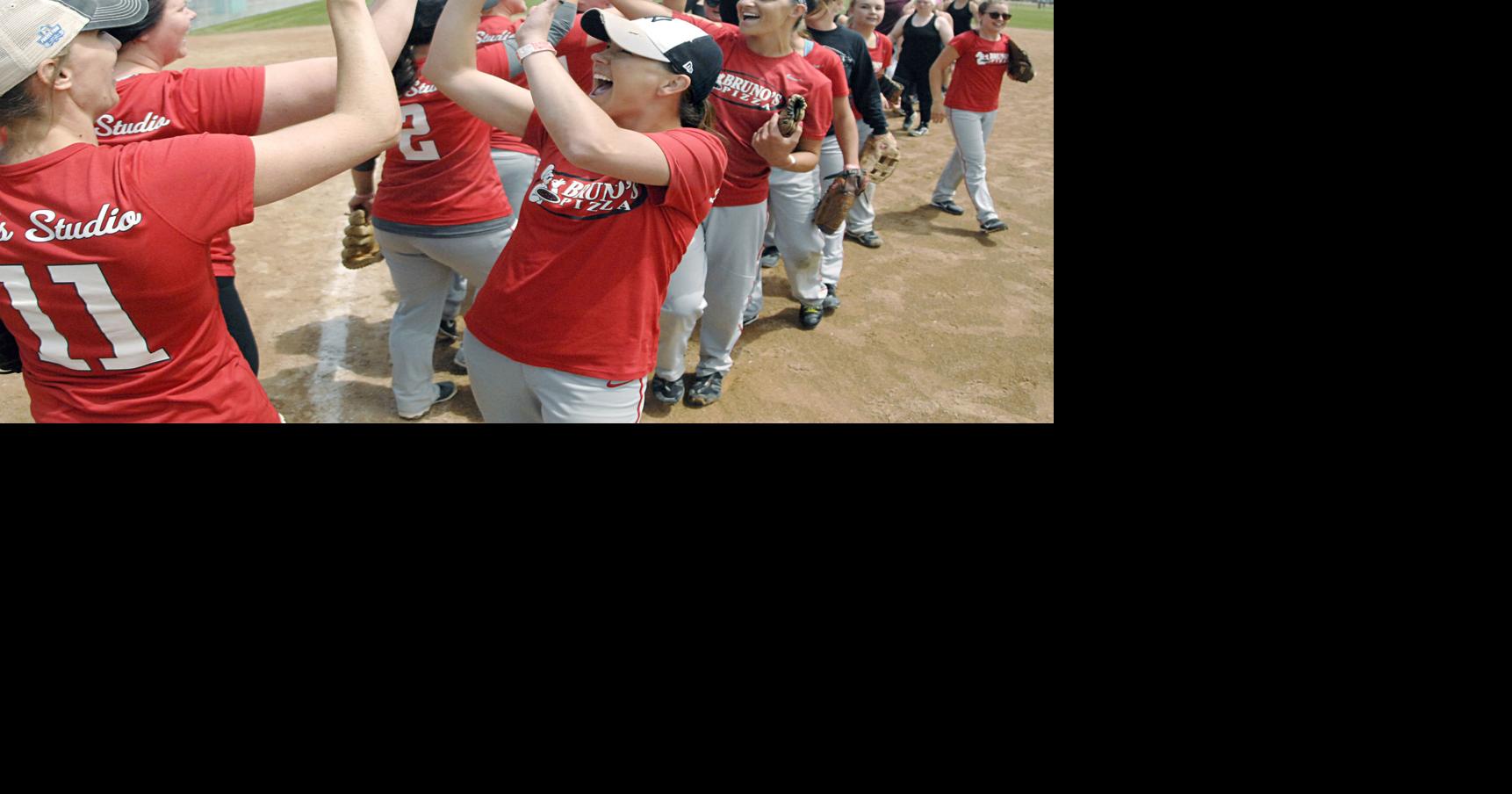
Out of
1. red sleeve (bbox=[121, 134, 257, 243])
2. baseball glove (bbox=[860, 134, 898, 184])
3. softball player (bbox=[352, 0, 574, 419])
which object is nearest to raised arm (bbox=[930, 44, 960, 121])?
baseball glove (bbox=[860, 134, 898, 184])

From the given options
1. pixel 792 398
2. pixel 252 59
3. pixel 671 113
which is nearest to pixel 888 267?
pixel 792 398

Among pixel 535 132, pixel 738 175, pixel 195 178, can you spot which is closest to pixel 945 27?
pixel 738 175

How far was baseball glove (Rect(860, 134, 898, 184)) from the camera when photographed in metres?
5.64

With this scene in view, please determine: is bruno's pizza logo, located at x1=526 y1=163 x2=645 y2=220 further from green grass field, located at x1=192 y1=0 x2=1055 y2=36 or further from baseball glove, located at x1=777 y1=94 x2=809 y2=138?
green grass field, located at x1=192 y1=0 x2=1055 y2=36

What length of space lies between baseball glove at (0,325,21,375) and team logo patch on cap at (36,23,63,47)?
94cm

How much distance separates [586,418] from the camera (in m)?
2.73

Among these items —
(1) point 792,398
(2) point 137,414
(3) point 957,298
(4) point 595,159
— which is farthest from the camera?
(3) point 957,298

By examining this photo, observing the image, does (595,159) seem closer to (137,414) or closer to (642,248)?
(642,248)

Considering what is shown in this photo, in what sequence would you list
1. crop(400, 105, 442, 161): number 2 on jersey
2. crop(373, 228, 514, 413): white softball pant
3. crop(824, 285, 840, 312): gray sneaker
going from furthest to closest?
crop(824, 285, 840, 312): gray sneaker → crop(373, 228, 514, 413): white softball pant → crop(400, 105, 442, 161): number 2 on jersey

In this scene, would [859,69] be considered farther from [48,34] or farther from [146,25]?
[48,34]

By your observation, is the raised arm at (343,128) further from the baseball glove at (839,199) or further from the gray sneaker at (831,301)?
the gray sneaker at (831,301)

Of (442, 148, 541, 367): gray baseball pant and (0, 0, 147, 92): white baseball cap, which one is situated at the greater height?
(0, 0, 147, 92): white baseball cap

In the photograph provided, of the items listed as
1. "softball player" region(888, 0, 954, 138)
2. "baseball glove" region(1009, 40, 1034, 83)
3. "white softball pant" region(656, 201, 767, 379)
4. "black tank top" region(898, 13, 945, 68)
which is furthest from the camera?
"black tank top" region(898, 13, 945, 68)

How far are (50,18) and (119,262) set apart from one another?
1.47 ft
